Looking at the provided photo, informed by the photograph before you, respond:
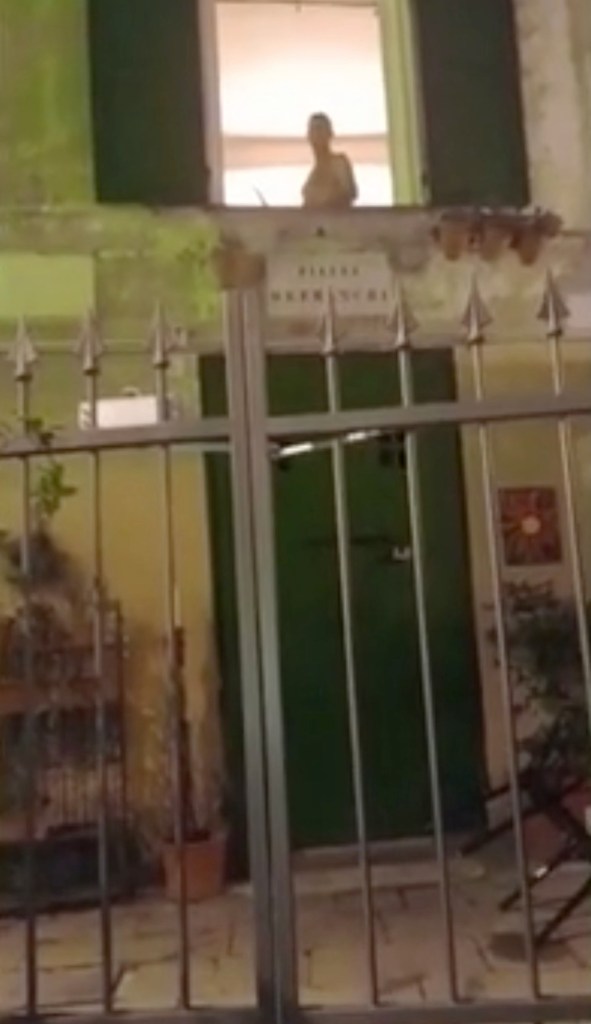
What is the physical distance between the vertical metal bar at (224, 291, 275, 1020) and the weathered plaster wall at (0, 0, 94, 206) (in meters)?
2.57

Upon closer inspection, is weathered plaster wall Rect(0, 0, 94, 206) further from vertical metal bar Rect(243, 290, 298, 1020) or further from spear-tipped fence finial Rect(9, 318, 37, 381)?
vertical metal bar Rect(243, 290, 298, 1020)

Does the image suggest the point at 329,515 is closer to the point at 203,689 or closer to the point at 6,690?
the point at 203,689

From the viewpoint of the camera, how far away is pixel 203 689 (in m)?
4.26

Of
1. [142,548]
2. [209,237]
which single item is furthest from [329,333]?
[209,237]

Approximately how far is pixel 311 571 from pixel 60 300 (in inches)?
57.1

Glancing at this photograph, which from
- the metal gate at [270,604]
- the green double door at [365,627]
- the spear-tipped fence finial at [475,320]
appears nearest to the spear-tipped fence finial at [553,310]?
the metal gate at [270,604]

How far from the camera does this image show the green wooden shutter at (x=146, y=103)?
4629 millimetres

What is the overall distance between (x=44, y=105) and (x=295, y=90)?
1145 millimetres

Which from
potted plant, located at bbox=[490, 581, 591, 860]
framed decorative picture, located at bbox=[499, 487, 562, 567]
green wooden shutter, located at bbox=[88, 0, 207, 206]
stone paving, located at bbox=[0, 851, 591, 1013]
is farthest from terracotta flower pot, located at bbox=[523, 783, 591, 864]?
green wooden shutter, located at bbox=[88, 0, 207, 206]

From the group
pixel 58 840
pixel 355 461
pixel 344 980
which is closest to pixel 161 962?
pixel 344 980

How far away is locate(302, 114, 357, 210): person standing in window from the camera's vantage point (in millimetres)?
4719

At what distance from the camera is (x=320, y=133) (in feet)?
16.0

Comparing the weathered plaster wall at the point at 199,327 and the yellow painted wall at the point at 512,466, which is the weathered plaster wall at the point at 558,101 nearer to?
the weathered plaster wall at the point at 199,327

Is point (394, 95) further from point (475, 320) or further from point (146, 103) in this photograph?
point (475, 320)
